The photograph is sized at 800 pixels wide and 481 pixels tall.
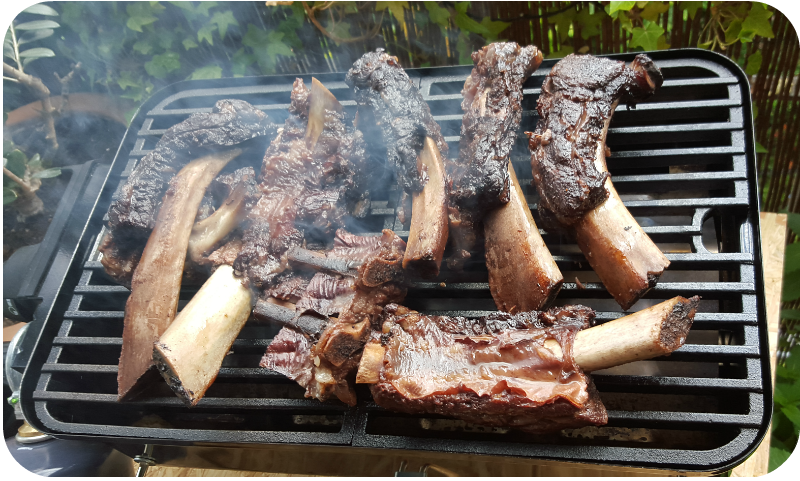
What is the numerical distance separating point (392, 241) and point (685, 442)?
1.72 metres

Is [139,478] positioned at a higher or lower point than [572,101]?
lower

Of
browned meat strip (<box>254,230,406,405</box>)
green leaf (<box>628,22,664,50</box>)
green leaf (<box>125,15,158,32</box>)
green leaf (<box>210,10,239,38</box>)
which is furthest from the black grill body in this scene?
green leaf (<box>125,15,158,32</box>)

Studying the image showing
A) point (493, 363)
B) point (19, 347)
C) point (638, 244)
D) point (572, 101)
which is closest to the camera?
point (493, 363)

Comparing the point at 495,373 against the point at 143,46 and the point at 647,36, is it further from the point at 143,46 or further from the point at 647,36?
the point at 143,46

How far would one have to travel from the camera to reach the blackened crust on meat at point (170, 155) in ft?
8.19

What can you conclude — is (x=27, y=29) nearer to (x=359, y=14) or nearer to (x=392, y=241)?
(x=359, y=14)

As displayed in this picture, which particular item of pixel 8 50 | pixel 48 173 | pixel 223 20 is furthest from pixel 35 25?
pixel 223 20

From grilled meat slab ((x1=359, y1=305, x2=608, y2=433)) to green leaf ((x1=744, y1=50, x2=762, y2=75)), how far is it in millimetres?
3091

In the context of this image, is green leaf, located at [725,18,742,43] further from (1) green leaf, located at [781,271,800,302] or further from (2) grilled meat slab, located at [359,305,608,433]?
(2) grilled meat slab, located at [359,305,608,433]

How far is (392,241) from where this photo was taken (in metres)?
2.21

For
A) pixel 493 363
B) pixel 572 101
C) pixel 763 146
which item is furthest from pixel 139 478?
pixel 763 146

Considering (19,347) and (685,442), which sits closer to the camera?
(685,442)

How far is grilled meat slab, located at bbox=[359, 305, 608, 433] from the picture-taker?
1.71 meters

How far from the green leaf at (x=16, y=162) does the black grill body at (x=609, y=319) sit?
111cm
